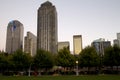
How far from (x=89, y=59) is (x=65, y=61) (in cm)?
809

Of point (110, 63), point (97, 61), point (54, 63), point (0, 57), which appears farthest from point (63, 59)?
point (0, 57)

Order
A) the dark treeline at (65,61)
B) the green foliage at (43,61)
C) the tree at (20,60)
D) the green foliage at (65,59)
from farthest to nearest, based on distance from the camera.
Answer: the tree at (20,60) → the green foliage at (43,61) → the green foliage at (65,59) → the dark treeline at (65,61)

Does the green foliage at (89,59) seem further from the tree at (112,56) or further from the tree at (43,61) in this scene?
the tree at (43,61)

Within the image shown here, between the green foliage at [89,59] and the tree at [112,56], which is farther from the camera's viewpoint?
the green foliage at [89,59]

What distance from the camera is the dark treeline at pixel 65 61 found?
6281 centimetres

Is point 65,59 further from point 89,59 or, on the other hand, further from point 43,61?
point 43,61

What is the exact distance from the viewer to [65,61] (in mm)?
67250

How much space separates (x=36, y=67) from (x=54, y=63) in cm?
676

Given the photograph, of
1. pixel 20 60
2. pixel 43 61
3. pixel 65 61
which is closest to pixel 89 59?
pixel 65 61

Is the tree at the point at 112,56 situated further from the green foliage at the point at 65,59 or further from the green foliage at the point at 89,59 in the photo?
the green foliage at the point at 65,59

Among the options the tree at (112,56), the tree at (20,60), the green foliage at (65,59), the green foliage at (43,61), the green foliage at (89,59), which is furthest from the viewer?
the tree at (20,60)

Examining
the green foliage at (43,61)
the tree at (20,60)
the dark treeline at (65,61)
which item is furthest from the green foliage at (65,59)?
the tree at (20,60)

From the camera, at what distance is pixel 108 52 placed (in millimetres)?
63219

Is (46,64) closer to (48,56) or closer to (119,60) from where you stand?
(48,56)
